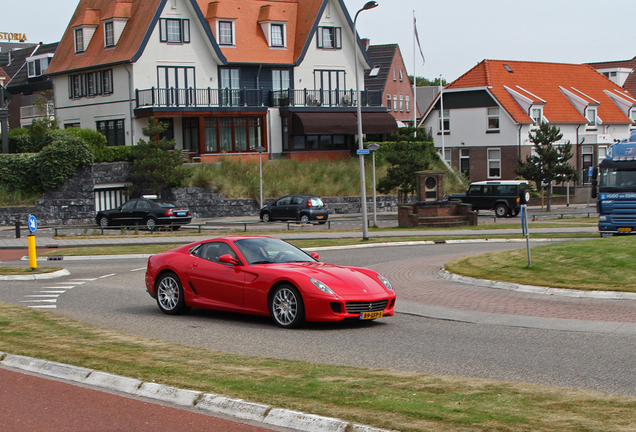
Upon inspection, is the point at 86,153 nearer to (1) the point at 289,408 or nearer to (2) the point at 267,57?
(2) the point at 267,57

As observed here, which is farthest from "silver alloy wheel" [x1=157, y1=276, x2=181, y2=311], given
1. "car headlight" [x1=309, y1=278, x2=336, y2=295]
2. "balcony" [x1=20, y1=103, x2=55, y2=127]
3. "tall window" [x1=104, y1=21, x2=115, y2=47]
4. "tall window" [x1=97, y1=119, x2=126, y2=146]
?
"balcony" [x1=20, y1=103, x2=55, y2=127]

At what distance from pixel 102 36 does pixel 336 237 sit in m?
29.1

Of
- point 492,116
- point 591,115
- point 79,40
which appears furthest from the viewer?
point 591,115

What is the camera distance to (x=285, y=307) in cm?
1169

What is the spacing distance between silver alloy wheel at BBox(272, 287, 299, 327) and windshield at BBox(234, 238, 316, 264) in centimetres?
86

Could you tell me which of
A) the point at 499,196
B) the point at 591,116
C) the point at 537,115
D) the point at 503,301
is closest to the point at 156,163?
the point at 499,196

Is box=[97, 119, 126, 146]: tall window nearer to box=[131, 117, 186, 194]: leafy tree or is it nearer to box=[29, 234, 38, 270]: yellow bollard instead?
box=[131, 117, 186, 194]: leafy tree

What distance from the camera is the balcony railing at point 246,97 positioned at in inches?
1939

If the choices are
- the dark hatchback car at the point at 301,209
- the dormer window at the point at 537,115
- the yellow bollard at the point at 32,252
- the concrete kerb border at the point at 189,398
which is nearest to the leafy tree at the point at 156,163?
the dark hatchback car at the point at 301,209

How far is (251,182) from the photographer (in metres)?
46.9

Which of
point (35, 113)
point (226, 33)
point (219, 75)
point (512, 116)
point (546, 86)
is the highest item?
point (226, 33)

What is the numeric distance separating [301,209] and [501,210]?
43.5 feet

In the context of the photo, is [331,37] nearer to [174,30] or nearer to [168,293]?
[174,30]

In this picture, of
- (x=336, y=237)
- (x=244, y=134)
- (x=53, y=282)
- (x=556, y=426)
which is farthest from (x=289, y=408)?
(x=244, y=134)
